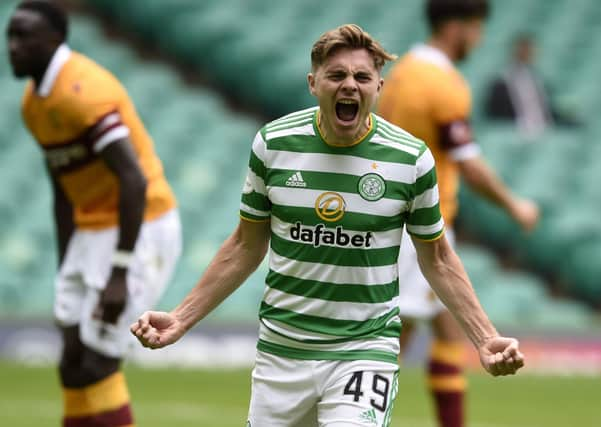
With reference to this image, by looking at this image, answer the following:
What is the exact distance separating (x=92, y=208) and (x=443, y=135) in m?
2.00

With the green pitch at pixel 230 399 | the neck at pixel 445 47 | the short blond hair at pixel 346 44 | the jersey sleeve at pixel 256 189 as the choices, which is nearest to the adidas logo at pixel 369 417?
the jersey sleeve at pixel 256 189

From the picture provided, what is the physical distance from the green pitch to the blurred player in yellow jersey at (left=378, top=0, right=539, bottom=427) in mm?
1431

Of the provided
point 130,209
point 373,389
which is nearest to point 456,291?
point 373,389

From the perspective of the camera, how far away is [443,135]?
23.7 ft

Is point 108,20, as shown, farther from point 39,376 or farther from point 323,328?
point 323,328

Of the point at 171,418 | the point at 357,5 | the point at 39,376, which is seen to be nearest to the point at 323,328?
the point at 171,418

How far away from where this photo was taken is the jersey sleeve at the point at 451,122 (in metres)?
7.19

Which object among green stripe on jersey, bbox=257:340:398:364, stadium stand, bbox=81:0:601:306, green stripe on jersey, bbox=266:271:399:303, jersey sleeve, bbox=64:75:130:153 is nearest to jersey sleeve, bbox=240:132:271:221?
green stripe on jersey, bbox=266:271:399:303

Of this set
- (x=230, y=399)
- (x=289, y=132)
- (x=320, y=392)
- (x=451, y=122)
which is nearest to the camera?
(x=320, y=392)

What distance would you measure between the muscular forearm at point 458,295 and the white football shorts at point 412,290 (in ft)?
7.94

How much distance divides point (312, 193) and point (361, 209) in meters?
0.18

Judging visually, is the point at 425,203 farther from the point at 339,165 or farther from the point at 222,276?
the point at 222,276

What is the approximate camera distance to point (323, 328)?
4.64 m

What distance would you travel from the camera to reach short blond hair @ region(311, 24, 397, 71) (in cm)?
449
